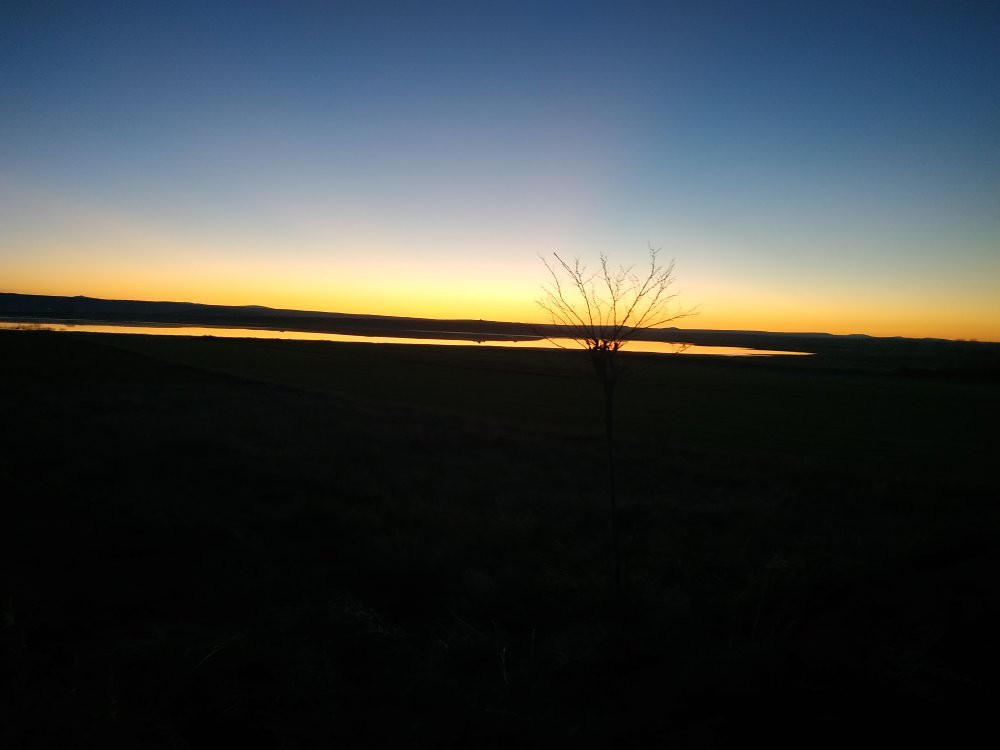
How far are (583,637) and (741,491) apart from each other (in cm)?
1042

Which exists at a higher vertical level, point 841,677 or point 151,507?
point 841,677

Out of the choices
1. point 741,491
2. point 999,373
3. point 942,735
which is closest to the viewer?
point 942,735

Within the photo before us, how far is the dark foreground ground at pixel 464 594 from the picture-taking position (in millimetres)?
3965

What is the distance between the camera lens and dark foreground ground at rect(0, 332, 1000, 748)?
3.96 m

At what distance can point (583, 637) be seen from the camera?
551 centimetres

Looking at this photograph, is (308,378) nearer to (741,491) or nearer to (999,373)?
(741,491)

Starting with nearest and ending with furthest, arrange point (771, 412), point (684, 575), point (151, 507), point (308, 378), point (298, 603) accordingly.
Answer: point (298, 603) < point (684, 575) < point (151, 507) < point (771, 412) < point (308, 378)

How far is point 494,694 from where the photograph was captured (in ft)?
15.0

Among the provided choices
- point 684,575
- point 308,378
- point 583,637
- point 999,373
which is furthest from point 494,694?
point 999,373

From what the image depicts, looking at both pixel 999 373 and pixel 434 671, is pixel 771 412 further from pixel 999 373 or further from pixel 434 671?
pixel 999 373

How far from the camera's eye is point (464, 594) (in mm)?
7086

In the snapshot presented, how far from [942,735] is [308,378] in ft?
133

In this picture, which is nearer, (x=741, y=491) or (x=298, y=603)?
(x=298, y=603)

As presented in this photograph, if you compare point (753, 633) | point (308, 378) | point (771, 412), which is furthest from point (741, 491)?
point (308, 378)
